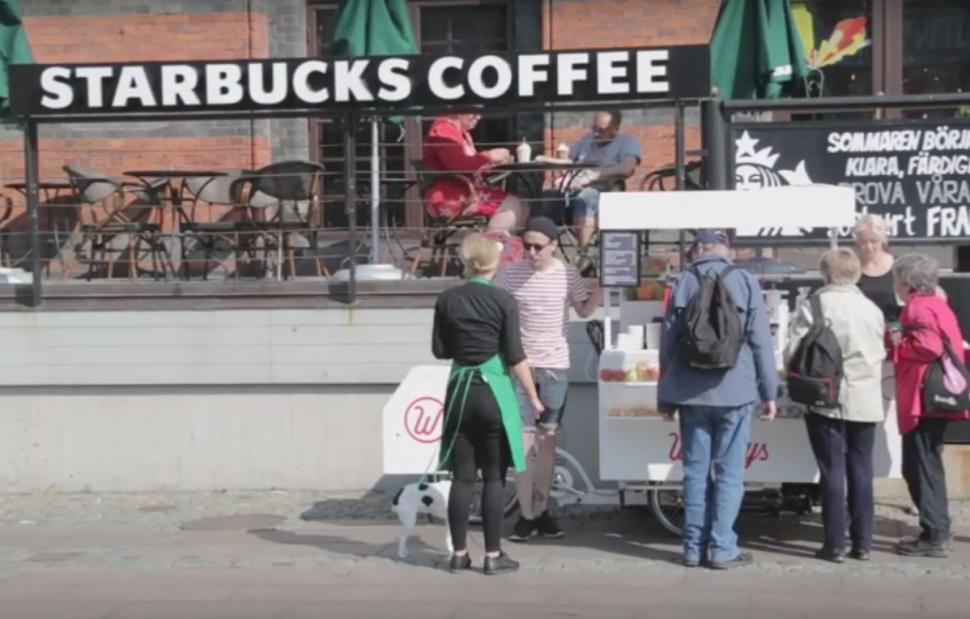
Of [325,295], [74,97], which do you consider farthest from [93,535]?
[74,97]

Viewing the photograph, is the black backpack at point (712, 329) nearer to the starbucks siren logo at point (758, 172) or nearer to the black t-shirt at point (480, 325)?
the black t-shirt at point (480, 325)

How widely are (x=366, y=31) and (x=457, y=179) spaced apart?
144 cm

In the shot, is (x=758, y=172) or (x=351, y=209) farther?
(x=351, y=209)

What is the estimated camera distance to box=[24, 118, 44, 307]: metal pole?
1062 centimetres

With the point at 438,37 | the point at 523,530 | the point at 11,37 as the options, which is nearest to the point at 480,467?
the point at 523,530

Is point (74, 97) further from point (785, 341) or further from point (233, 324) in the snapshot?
point (785, 341)

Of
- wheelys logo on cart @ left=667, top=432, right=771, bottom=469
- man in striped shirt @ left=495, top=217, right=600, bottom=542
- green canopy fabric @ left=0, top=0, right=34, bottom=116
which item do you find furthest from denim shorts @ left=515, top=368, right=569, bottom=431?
green canopy fabric @ left=0, top=0, right=34, bottom=116

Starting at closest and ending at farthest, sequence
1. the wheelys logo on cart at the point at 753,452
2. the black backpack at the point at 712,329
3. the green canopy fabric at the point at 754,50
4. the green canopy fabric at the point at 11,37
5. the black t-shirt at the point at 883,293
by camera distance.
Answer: the black backpack at the point at 712,329
the wheelys logo on cart at the point at 753,452
the black t-shirt at the point at 883,293
the green canopy fabric at the point at 754,50
the green canopy fabric at the point at 11,37

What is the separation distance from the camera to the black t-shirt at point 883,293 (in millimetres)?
8859

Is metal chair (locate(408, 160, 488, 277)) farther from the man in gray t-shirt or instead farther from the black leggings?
the black leggings

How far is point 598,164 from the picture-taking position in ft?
37.3

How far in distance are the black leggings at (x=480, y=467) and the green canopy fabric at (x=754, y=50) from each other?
14.4 ft

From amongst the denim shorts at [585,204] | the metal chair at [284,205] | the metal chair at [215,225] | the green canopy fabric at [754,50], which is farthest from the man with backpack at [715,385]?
the metal chair at [215,225]

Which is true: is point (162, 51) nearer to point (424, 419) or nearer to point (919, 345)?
point (424, 419)
